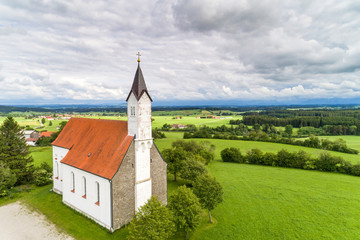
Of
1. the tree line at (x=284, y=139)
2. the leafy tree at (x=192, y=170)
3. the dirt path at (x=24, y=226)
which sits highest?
the leafy tree at (x=192, y=170)

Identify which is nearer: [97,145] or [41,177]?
[97,145]

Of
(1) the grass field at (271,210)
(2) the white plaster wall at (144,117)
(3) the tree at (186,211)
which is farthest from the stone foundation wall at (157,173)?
(1) the grass field at (271,210)

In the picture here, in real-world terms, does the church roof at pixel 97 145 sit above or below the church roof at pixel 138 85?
below

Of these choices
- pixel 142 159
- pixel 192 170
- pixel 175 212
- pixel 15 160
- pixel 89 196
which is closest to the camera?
pixel 175 212

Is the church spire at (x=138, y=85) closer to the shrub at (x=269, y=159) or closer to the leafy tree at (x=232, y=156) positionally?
the leafy tree at (x=232, y=156)

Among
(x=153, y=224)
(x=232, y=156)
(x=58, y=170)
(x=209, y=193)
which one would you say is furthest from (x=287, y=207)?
(x=58, y=170)

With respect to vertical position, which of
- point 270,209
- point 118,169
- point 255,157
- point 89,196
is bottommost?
point 270,209

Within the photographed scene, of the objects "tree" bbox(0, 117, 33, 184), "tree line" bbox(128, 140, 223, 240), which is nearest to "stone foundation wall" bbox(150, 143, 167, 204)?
"tree line" bbox(128, 140, 223, 240)

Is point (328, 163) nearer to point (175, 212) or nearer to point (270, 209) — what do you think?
point (270, 209)
